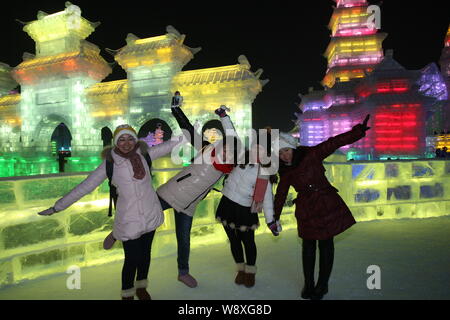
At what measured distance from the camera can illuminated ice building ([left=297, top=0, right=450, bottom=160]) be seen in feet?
49.0

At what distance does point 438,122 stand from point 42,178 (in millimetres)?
30883

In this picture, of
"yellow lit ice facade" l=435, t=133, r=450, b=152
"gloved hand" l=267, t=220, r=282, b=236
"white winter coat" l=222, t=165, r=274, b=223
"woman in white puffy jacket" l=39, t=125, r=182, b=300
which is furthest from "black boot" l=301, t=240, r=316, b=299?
"yellow lit ice facade" l=435, t=133, r=450, b=152

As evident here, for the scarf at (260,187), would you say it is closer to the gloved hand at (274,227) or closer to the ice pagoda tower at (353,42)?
the gloved hand at (274,227)

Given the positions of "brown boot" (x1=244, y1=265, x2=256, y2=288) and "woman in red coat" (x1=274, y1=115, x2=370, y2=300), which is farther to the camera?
"brown boot" (x1=244, y1=265, x2=256, y2=288)

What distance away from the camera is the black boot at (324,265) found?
243 cm

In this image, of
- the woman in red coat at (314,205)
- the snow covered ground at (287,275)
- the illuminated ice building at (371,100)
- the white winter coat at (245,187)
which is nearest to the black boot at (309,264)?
the woman in red coat at (314,205)

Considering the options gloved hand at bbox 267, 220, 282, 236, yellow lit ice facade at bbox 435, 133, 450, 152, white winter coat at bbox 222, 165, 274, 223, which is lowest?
gloved hand at bbox 267, 220, 282, 236

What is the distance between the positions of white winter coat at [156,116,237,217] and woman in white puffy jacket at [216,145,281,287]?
0.20 metres

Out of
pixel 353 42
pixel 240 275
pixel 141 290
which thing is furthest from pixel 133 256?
pixel 353 42

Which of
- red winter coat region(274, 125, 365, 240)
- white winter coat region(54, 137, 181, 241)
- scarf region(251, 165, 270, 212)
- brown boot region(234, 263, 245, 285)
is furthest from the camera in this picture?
brown boot region(234, 263, 245, 285)

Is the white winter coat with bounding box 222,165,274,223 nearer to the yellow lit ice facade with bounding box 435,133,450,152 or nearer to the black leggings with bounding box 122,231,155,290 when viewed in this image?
the black leggings with bounding box 122,231,155,290

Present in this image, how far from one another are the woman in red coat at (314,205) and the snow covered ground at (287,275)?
1.00 feet

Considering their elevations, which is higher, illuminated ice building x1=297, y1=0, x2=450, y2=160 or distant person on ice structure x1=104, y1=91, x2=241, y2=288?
illuminated ice building x1=297, y1=0, x2=450, y2=160
